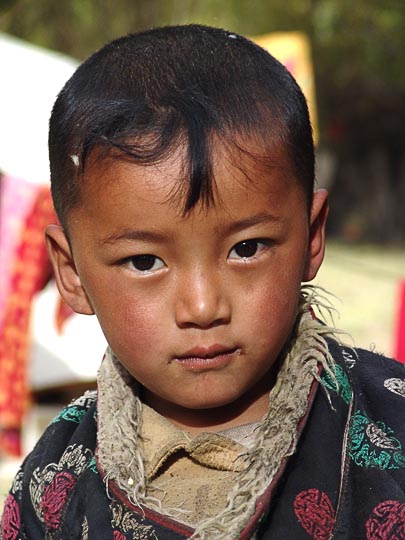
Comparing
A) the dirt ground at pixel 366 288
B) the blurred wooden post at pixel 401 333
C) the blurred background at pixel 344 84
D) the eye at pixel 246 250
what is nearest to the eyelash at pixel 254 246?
the eye at pixel 246 250

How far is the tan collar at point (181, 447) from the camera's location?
165cm

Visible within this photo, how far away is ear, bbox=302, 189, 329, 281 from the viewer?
1665 millimetres

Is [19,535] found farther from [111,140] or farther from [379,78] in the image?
[379,78]

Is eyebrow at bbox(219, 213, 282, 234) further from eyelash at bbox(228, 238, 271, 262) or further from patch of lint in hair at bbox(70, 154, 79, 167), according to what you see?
patch of lint in hair at bbox(70, 154, 79, 167)

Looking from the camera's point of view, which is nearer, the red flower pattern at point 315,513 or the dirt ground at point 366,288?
the red flower pattern at point 315,513

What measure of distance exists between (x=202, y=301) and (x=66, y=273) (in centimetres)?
40

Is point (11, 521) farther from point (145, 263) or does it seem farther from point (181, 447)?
point (145, 263)

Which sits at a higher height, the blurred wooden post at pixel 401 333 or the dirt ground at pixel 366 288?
the dirt ground at pixel 366 288

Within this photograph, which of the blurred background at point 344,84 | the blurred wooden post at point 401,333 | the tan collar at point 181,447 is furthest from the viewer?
the blurred background at point 344,84

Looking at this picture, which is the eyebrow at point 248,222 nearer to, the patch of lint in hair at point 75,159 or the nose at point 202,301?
the nose at point 202,301

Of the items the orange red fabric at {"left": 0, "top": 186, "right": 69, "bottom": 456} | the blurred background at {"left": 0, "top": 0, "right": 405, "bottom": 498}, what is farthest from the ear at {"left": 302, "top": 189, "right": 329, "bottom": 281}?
the blurred background at {"left": 0, "top": 0, "right": 405, "bottom": 498}

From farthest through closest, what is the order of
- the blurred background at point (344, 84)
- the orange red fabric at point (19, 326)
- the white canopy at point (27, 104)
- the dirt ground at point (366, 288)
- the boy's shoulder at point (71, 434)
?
the blurred background at point (344, 84) → the dirt ground at point (366, 288) → the white canopy at point (27, 104) → the orange red fabric at point (19, 326) → the boy's shoulder at point (71, 434)

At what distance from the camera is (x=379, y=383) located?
5.71 feet

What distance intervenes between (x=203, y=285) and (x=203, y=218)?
0.10 meters
